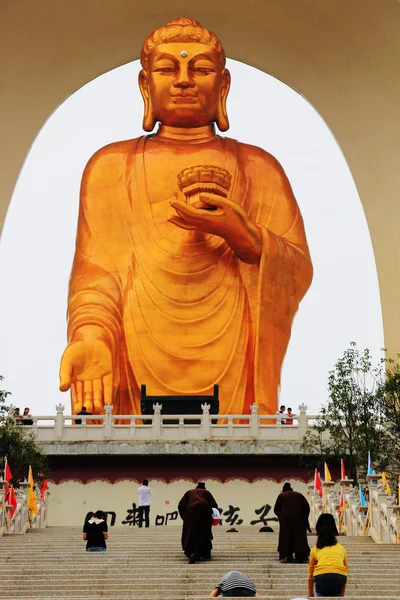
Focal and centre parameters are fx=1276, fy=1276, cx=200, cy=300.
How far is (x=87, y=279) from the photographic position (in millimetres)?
20531

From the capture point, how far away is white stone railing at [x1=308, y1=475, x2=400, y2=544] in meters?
11.4

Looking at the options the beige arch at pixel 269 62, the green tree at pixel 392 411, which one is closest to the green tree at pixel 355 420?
the green tree at pixel 392 411

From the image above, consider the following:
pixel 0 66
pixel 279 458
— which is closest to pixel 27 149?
pixel 0 66

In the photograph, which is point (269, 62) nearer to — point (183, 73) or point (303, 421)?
point (183, 73)

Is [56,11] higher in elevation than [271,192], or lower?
higher

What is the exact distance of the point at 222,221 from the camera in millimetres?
19094

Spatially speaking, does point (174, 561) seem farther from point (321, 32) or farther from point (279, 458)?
point (321, 32)

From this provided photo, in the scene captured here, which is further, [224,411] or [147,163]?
[147,163]

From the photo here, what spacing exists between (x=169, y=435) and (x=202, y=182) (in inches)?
158

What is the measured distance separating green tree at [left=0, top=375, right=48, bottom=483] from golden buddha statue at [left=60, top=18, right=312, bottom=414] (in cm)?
295

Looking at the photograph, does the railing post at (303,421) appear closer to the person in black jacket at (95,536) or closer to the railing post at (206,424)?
the railing post at (206,424)

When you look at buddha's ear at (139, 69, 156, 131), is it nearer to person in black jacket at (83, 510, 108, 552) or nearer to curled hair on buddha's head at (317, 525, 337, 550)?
person in black jacket at (83, 510, 108, 552)

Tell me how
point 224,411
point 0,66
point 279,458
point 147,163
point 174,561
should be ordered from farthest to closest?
point 0,66
point 147,163
point 224,411
point 279,458
point 174,561

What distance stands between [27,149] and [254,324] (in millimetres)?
5901
